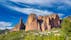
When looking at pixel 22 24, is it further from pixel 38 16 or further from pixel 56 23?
pixel 56 23

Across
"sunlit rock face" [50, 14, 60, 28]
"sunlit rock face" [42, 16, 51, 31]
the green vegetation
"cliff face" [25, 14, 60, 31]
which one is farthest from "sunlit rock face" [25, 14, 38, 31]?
the green vegetation

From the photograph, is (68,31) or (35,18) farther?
(35,18)

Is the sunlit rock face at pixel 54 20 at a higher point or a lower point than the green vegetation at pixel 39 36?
higher

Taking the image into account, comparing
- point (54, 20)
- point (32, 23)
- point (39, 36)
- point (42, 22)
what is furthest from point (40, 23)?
point (39, 36)

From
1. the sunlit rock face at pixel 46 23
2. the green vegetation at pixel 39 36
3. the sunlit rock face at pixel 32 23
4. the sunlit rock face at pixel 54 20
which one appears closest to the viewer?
the green vegetation at pixel 39 36

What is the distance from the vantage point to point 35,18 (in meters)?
178

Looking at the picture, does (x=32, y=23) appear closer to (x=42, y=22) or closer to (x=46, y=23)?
(x=42, y=22)

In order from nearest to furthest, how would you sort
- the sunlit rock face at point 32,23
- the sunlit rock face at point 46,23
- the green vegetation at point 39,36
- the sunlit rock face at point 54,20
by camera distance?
the green vegetation at point 39,36 < the sunlit rock face at point 54,20 < the sunlit rock face at point 46,23 < the sunlit rock face at point 32,23

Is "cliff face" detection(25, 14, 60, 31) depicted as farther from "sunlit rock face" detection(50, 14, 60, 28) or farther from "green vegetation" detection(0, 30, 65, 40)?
"green vegetation" detection(0, 30, 65, 40)

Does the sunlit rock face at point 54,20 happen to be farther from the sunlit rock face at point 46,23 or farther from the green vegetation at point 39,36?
the green vegetation at point 39,36

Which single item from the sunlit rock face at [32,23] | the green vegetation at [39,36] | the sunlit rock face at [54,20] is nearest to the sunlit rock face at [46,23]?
the sunlit rock face at [54,20]

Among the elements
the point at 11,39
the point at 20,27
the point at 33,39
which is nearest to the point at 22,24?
the point at 20,27

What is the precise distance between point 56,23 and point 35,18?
1874 centimetres

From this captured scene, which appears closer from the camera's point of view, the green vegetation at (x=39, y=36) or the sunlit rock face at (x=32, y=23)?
the green vegetation at (x=39, y=36)
